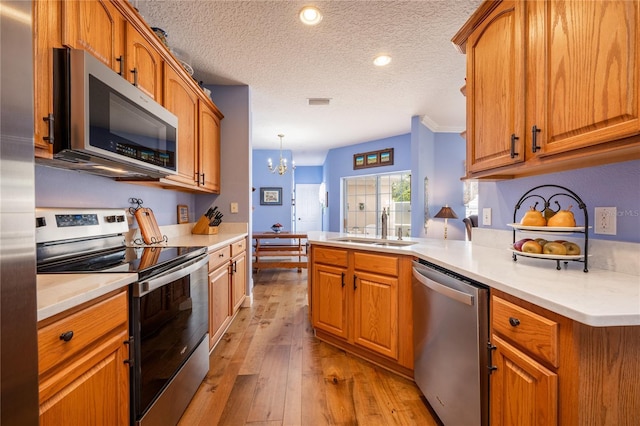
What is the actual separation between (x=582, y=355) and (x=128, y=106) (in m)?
2.11

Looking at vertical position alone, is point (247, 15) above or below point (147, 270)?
above

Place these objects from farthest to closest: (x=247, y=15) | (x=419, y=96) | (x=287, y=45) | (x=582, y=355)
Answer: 1. (x=419, y=96)
2. (x=287, y=45)
3. (x=247, y=15)
4. (x=582, y=355)

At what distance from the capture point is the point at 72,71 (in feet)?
3.61

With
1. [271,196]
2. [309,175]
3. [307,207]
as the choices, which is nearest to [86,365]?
[271,196]

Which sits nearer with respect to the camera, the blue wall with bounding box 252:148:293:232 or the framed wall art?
the framed wall art

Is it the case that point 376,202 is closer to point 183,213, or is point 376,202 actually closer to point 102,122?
point 183,213

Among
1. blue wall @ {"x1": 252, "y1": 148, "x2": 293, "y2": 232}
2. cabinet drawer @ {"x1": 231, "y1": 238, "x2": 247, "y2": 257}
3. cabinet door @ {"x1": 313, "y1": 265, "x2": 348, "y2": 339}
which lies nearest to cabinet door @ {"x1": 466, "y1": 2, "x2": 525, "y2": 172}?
cabinet door @ {"x1": 313, "y1": 265, "x2": 348, "y2": 339}

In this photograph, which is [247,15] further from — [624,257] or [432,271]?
[624,257]

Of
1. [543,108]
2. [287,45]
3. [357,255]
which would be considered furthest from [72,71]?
[543,108]

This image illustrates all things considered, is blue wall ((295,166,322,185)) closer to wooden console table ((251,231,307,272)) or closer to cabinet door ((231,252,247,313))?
wooden console table ((251,231,307,272))

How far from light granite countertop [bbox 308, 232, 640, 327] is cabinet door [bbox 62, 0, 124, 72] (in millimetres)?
1989

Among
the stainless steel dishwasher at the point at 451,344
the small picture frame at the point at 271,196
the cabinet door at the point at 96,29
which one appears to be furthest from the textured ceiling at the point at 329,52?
the small picture frame at the point at 271,196

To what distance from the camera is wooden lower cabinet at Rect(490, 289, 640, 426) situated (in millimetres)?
743

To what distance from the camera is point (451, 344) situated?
1.31 metres
